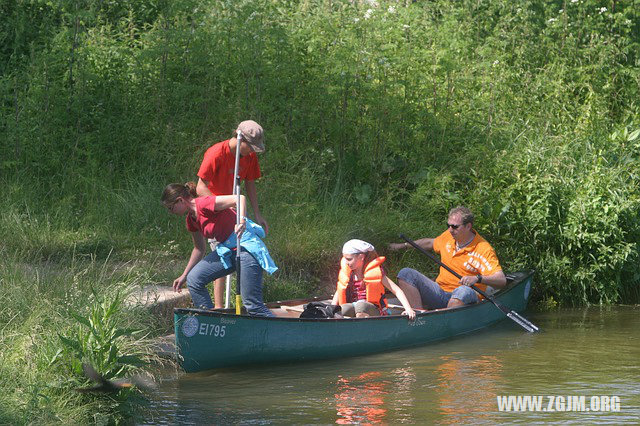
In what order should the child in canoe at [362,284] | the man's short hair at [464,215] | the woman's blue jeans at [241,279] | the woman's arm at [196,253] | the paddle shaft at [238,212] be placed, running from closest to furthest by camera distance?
1. the paddle shaft at [238,212]
2. the woman's blue jeans at [241,279]
3. the woman's arm at [196,253]
4. the child in canoe at [362,284]
5. the man's short hair at [464,215]

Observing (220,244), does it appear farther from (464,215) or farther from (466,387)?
(464,215)

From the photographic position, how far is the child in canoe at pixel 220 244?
27.0ft

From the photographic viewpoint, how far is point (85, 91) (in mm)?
12930

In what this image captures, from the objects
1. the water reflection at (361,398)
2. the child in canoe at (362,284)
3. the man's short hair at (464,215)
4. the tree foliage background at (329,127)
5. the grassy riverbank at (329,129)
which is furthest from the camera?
the tree foliage background at (329,127)

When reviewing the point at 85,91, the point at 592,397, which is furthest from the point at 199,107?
the point at 592,397

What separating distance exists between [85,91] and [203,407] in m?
6.44

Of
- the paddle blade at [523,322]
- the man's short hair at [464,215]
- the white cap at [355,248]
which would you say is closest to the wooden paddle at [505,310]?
the paddle blade at [523,322]

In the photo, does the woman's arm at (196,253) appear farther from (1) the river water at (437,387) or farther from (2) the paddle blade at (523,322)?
(2) the paddle blade at (523,322)

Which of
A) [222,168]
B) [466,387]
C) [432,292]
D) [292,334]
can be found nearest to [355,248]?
[292,334]

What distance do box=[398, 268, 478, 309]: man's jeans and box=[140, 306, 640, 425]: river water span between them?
0.43m

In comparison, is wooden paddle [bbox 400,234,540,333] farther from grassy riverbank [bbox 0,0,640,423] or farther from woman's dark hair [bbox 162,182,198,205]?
woman's dark hair [bbox 162,182,198,205]

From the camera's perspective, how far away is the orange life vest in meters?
9.30

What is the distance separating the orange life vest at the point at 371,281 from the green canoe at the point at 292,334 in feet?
0.85

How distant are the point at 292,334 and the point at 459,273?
8.06 feet
